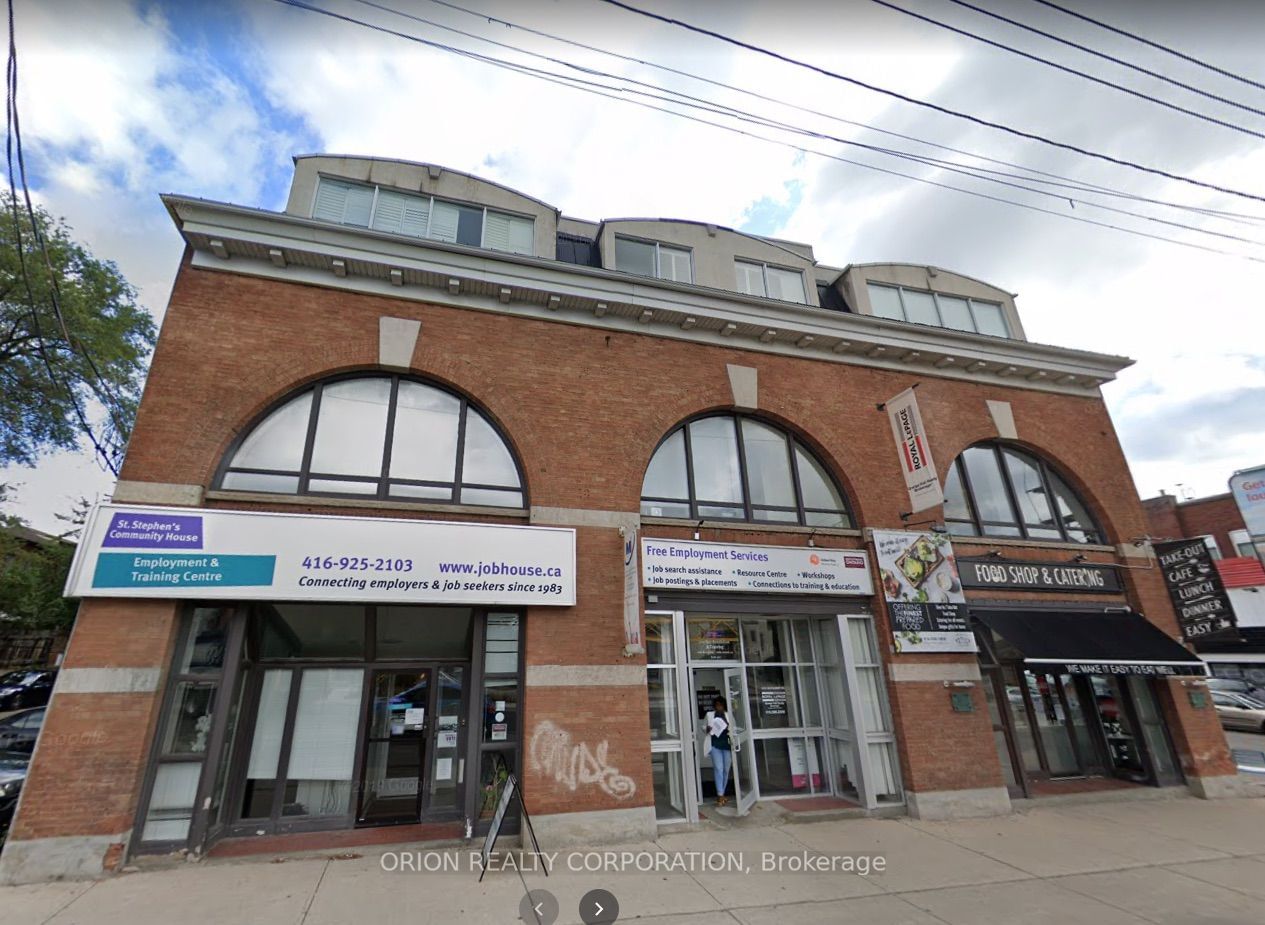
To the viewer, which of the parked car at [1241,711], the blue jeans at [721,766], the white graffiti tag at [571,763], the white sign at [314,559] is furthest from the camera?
the parked car at [1241,711]

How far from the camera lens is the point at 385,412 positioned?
884 centimetres

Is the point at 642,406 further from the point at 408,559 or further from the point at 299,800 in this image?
the point at 299,800

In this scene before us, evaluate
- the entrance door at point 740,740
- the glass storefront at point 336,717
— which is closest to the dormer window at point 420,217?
the glass storefront at point 336,717

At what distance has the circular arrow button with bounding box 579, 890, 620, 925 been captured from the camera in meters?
5.29

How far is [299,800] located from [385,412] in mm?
5520

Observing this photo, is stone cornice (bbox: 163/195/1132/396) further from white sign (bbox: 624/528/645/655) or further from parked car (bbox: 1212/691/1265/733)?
parked car (bbox: 1212/691/1265/733)

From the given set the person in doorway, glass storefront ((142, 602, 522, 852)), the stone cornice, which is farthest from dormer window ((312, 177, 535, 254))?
the person in doorway

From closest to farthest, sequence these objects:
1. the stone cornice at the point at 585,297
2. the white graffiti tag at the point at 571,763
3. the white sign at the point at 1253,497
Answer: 1. the white graffiti tag at the point at 571,763
2. the stone cornice at the point at 585,297
3. the white sign at the point at 1253,497

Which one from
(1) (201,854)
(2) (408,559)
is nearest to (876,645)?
(2) (408,559)

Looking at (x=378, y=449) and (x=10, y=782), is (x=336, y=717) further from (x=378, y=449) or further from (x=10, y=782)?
(x=10, y=782)

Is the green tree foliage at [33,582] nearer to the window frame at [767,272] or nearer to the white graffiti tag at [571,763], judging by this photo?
the white graffiti tag at [571,763]

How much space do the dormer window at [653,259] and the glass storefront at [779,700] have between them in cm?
676

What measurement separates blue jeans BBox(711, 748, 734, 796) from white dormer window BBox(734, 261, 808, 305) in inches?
346

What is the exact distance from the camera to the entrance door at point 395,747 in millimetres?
7805
